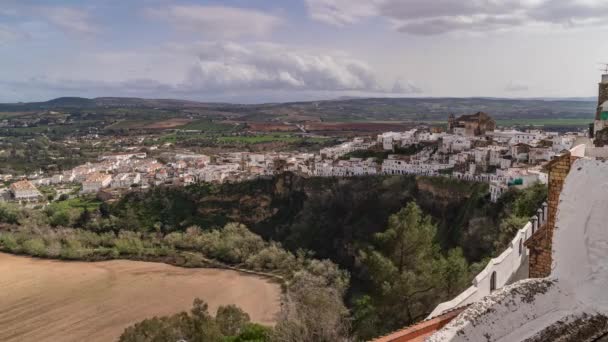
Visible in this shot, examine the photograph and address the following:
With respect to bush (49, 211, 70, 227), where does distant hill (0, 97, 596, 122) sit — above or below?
above

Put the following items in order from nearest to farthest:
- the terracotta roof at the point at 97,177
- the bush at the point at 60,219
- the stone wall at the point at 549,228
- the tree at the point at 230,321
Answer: the stone wall at the point at 549,228, the tree at the point at 230,321, the bush at the point at 60,219, the terracotta roof at the point at 97,177

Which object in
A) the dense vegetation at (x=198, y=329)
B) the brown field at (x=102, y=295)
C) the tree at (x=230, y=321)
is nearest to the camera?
the dense vegetation at (x=198, y=329)

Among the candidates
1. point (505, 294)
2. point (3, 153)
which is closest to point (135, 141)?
point (3, 153)

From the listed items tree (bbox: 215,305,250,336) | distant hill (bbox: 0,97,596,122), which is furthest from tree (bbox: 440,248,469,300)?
distant hill (bbox: 0,97,596,122)

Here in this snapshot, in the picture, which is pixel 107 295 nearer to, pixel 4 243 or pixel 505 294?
pixel 4 243

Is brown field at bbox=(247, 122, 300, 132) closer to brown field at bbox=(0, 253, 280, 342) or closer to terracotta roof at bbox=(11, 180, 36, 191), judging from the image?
terracotta roof at bbox=(11, 180, 36, 191)

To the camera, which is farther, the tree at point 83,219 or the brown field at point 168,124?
the brown field at point 168,124

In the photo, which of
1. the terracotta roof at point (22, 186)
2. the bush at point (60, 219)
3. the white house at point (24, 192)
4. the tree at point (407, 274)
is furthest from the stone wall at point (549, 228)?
the terracotta roof at point (22, 186)

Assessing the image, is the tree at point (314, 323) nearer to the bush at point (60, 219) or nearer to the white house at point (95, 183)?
the bush at point (60, 219)
